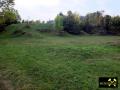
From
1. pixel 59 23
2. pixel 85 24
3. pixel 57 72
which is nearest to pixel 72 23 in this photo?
pixel 59 23

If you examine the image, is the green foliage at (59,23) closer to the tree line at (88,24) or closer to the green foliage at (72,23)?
the tree line at (88,24)

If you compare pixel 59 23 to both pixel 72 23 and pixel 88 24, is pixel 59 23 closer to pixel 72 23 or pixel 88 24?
pixel 72 23

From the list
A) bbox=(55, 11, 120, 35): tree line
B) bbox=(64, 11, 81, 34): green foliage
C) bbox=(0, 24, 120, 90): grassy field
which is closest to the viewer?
bbox=(0, 24, 120, 90): grassy field

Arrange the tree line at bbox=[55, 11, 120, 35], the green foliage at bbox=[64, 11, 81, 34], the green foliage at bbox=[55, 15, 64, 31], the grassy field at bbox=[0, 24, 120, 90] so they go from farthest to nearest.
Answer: the tree line at bbox=[55, 11, 120, 35], the green foliage at bbox=[64, 11, 81, 34], the green foliage at bbox=[55, 15, 64, 31], the grassy field at bbox=[0, 24, 120, 90]

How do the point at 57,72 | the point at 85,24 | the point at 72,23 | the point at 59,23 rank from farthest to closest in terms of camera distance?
1. the point at 85,24
2. the point at 72,23
3. the point at 59,23
4. the point at 57,72

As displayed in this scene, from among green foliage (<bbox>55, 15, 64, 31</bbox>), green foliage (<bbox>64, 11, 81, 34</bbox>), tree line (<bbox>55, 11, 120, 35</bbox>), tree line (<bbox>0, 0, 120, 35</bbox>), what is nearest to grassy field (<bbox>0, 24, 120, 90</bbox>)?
tree line (<bbox>0, 0, 120, 35</bbox>)

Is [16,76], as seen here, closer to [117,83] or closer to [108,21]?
[117,83]

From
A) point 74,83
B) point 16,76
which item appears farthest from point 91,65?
point 16,76

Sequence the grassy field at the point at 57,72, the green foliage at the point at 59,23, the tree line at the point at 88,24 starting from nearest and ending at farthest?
the grassy field at the point at 57,72 < the green foliage at the point at 59,23 < the tree line at the point at 88,24

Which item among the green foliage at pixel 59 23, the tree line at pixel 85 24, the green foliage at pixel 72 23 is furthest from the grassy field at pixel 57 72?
the green foliage at pixel 72 23

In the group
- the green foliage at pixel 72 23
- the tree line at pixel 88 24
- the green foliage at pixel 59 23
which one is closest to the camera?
the green foliage at pixel 59 23

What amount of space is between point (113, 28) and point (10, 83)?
139 ft

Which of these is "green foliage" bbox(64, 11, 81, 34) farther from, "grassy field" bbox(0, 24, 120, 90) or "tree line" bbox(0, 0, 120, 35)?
"grassy field" bbox(0, 24, 120, 90)

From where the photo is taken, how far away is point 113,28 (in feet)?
163
